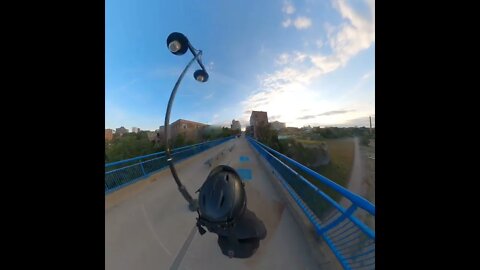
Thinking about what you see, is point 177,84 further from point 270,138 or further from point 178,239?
point 270,138

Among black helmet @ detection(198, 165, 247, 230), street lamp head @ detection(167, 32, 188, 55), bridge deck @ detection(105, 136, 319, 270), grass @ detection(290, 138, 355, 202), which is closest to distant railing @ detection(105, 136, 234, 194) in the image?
bridge deck @ detection(105, 136, 319, 270)

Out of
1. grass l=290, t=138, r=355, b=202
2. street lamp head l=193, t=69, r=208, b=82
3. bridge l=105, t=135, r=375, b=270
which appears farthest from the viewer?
grass l=290, t=138, r=355, b=202

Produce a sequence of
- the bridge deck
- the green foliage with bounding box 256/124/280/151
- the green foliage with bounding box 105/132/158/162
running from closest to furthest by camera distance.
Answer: the bridge deck < the green foliage with bounding box 105/132/158/162 < the green foliage with bounding box 256/124/280/151

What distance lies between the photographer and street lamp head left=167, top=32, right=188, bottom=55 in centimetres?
217

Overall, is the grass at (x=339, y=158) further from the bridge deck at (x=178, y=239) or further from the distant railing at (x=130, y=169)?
the distant railing at (x=130, y=169)

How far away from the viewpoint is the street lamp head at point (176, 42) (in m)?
2.17

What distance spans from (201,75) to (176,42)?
0.92 metres

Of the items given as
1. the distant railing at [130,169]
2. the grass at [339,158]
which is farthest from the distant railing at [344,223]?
the distant railing at [130,169]

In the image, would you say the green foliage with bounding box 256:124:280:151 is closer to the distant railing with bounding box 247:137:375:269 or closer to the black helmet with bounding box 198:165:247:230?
the distant railing with bounding box 247:137:375:269

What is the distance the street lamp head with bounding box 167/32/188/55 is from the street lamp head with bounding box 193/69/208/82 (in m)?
0.81

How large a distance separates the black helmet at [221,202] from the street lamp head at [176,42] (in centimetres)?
166
